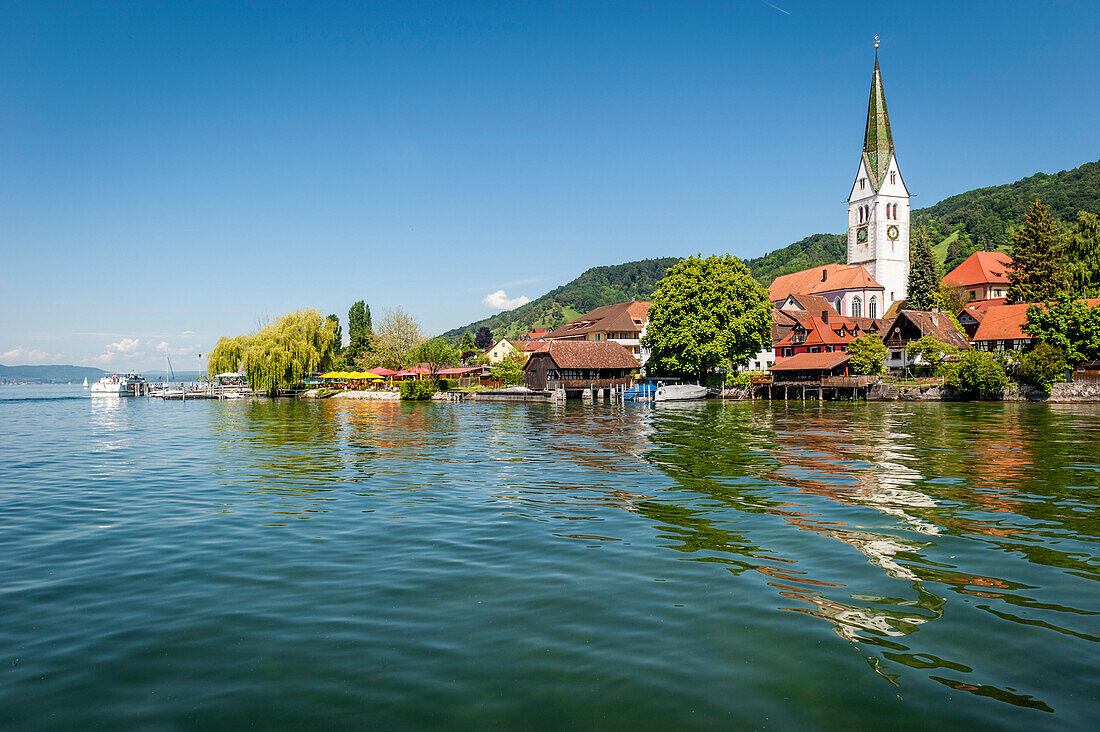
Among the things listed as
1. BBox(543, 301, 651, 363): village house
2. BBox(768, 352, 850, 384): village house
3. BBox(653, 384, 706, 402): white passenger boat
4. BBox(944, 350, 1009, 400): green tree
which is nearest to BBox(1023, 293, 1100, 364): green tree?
BBox(944, 350, 1009, 400): green tree

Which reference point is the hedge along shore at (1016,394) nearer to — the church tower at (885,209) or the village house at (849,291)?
the village house at (849,291)

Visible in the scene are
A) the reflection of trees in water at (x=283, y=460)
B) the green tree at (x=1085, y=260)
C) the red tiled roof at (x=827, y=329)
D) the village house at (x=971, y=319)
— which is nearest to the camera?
the reflection of trees in water at (x=283, y=460)

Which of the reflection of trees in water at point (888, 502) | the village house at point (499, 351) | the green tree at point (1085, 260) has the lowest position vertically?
the reflection of trees in water at point (888, 502)

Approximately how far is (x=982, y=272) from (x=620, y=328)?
54.2 metres

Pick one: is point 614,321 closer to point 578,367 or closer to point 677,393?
point 578,367

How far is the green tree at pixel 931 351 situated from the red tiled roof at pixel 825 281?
88.9 feet

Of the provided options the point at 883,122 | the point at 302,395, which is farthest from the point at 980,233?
the point at 302,395

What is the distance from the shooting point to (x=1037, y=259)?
276 ft

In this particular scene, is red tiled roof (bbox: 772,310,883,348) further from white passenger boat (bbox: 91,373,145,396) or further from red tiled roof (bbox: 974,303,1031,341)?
white passenger boat (bbox: 91,373,145,396)

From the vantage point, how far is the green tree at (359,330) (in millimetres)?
113312

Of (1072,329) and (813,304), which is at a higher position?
(813,304)

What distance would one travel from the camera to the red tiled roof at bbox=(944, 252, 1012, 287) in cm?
9862

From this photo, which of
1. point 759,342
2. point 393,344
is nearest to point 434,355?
point 393,344

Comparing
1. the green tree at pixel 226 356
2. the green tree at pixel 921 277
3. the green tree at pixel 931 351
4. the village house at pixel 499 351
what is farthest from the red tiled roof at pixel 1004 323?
the green tree at pixel 226 356
